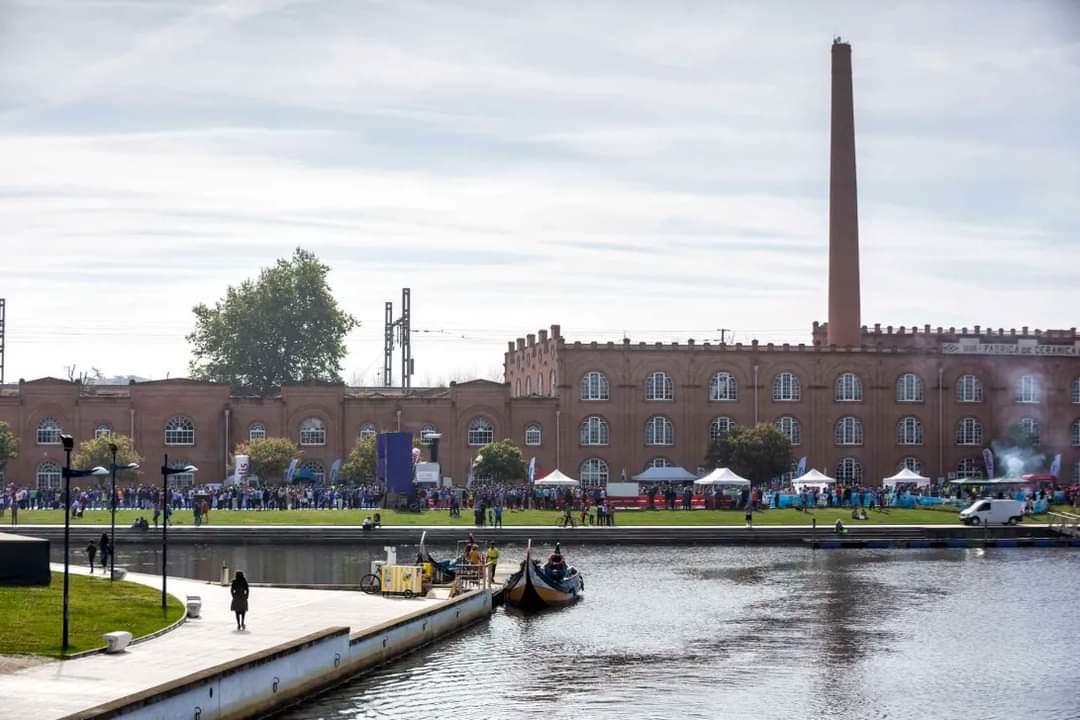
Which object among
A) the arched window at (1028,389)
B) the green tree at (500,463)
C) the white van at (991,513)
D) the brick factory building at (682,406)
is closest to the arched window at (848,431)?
the brick factory building at (682,406)

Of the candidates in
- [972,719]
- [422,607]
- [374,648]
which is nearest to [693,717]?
[972,719]

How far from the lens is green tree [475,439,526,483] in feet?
281

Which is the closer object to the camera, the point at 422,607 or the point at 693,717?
the point at 693,717

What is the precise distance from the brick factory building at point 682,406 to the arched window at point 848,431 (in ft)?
0.38

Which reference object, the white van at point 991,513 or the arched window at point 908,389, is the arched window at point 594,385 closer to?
the arched window at point 908,389

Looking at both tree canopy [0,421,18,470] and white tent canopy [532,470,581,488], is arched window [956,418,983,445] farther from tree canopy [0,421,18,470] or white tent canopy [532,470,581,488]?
tree canopy [0,421,18,470]

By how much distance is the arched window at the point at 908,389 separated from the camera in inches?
3846

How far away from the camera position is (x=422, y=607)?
40.6 metres

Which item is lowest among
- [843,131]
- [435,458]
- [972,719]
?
[972,719]

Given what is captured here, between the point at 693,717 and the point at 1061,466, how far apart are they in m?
73.7

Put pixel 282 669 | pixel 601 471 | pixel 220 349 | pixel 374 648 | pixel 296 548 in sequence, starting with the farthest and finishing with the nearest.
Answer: pixel 220 349 → pixel 601 471 → pixel 296 548 → pixel 374 648 → pixel 282 669

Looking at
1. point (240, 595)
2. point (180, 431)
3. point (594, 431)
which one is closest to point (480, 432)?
point (594, 431)

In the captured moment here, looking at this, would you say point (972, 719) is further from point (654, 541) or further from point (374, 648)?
point (654, 541)

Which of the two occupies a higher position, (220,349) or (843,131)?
(843,131)
